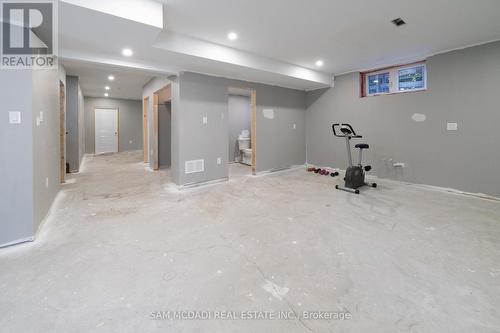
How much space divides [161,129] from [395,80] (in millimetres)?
5888

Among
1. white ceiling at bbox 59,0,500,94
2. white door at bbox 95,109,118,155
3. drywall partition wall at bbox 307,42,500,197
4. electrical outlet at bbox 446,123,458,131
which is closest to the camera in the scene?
white ceiling at bbox 59,0,500,94

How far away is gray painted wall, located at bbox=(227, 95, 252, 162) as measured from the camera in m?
7.78

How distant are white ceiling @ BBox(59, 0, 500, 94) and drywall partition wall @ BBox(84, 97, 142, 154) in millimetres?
6983

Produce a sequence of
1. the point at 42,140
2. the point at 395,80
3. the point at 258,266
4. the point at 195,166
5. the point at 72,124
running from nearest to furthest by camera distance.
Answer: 1. the point at 258,266
2. the point at 42,140
3. the point at 195,166
4. the point at 395,80
5. the point at 72,124

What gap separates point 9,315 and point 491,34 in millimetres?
6117

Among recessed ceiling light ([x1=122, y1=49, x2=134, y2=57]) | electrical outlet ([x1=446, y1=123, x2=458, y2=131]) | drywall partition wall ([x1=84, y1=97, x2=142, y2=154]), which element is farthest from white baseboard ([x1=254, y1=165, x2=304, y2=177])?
drywall partition wall ([x1=84, y1=97, x2=142, y2=154])

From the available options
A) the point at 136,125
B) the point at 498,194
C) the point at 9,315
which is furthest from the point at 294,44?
the point at 136,125

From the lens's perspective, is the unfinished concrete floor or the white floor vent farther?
the white floor vent

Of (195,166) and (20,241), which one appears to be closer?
(20,241)

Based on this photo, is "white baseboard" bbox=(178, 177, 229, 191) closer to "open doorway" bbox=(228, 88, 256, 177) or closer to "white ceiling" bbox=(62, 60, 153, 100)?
"open doorway" bbox=(228, 88, 256, 177)

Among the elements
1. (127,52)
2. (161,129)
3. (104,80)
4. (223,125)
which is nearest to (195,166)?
(223,125)

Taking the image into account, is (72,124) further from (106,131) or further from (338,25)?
(338,25)

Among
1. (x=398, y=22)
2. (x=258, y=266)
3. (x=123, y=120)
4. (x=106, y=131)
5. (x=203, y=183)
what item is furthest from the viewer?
(x=123, y=120)

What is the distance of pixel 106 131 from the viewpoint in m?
9.84
